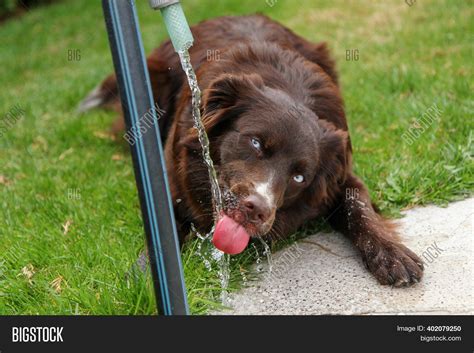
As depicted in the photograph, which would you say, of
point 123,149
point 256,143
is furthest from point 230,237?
point 123,149

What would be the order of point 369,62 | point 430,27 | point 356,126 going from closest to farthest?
point 356,126, point 369,62, point 430,27

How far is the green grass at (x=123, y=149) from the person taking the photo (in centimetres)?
332

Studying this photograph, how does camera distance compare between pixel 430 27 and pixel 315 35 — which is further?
pixel 315 35

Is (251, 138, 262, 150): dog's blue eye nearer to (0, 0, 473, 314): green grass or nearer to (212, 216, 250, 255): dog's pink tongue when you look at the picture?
(212, 216, 250, 255): dog's pink tongue

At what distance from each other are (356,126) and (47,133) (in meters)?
2.65

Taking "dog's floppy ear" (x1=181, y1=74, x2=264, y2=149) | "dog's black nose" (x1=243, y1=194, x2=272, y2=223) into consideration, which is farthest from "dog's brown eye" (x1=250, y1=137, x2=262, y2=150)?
"dog's black nose" (x1=243, y1=194, x2=272, y2=223)

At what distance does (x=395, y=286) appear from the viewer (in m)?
3.20

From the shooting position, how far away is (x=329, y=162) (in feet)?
11.7

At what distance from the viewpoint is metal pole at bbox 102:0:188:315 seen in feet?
7.96

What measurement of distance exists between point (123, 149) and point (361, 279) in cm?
265
